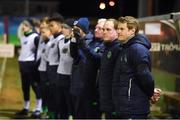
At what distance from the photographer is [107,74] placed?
6.78 m

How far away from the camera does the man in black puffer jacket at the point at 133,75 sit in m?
5.91

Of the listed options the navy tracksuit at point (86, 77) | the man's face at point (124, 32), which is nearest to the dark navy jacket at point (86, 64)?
the navy tracksuit at point (86, 77)

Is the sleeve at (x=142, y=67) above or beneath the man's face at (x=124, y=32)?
beneath

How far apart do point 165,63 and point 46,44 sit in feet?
8.25

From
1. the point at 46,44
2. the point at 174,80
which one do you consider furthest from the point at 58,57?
the point at 174,80

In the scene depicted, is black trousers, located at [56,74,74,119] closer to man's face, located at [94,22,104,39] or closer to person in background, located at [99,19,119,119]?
man's face, located at [94,22,104,39]

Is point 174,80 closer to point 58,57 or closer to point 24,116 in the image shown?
point 58,57

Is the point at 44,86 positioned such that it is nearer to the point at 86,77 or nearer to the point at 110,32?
the point at 86,77

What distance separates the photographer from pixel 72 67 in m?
8.45

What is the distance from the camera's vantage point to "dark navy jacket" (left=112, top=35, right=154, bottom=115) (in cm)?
590

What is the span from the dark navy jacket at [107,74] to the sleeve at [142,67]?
0.72 meters

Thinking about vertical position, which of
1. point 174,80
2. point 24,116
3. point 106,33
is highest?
point 106,33

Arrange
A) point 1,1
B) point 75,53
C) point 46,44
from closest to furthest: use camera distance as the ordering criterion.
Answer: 1. point 75,53
2. point 46,44
3. point 1,1

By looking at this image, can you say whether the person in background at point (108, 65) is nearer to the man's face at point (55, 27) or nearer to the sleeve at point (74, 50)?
the sleeve at point (74, 50)
